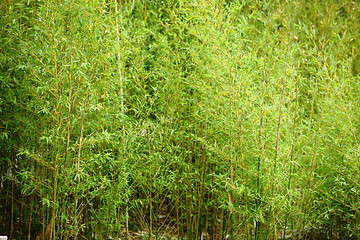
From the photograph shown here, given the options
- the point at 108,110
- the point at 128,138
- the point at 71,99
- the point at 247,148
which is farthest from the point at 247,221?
the point at 71,99

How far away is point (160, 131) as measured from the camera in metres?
4.91

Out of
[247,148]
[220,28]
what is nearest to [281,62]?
[220,28]

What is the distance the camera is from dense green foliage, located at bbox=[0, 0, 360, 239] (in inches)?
163

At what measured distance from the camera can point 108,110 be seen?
14.7 ft

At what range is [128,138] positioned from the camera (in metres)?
4.70

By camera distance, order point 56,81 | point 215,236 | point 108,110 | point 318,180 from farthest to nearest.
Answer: point 215,236 → point 318,180 → point 108,110 → point 56,81

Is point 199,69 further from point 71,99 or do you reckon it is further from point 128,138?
point 71,99

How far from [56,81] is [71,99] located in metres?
0.26

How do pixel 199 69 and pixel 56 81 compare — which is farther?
pixel 199 69

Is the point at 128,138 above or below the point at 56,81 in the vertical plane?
below

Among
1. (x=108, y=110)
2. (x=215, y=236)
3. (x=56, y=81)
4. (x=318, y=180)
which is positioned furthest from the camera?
(x=215, y=236)

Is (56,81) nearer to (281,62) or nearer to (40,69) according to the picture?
(40,69)

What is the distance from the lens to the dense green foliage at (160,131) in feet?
13.6

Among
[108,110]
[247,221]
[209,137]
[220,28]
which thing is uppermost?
[220,28]
